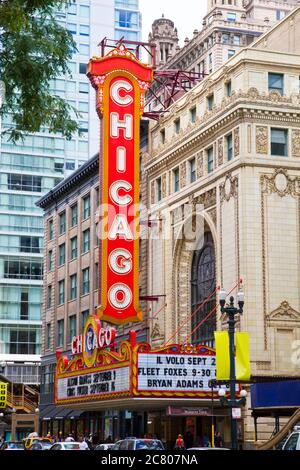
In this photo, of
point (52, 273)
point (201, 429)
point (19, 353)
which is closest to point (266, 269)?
point (201, 429)

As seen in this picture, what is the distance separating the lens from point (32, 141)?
12062 centimetres

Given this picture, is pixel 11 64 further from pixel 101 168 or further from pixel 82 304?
pixel 82 304

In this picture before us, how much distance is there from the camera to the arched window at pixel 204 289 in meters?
51.8

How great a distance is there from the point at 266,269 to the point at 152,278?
13.8 m

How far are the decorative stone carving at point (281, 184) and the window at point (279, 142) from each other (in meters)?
1.09

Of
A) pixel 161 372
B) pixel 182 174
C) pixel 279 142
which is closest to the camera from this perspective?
pixel 161 372

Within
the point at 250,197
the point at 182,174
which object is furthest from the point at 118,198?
the point at 250,197

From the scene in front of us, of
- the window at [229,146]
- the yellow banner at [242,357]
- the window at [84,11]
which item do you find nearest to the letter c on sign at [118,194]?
the window at [229,146]

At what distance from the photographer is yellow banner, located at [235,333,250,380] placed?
110 feet

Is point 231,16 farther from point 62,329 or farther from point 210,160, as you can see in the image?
point 210,160

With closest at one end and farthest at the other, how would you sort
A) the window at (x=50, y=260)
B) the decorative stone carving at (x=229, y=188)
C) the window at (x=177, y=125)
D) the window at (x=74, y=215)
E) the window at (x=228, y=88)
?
the decorative stone carving at (x=229, y=188)
the window at (x=228, y=88)
the window at (x=177, y=125)
the window at (x=74, y=215)
the window at (x=50, y=260)

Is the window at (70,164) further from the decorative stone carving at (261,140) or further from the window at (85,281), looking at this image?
the decorative stone carving at (261,140)

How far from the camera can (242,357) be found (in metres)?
34.3

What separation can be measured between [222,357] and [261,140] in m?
18.0
